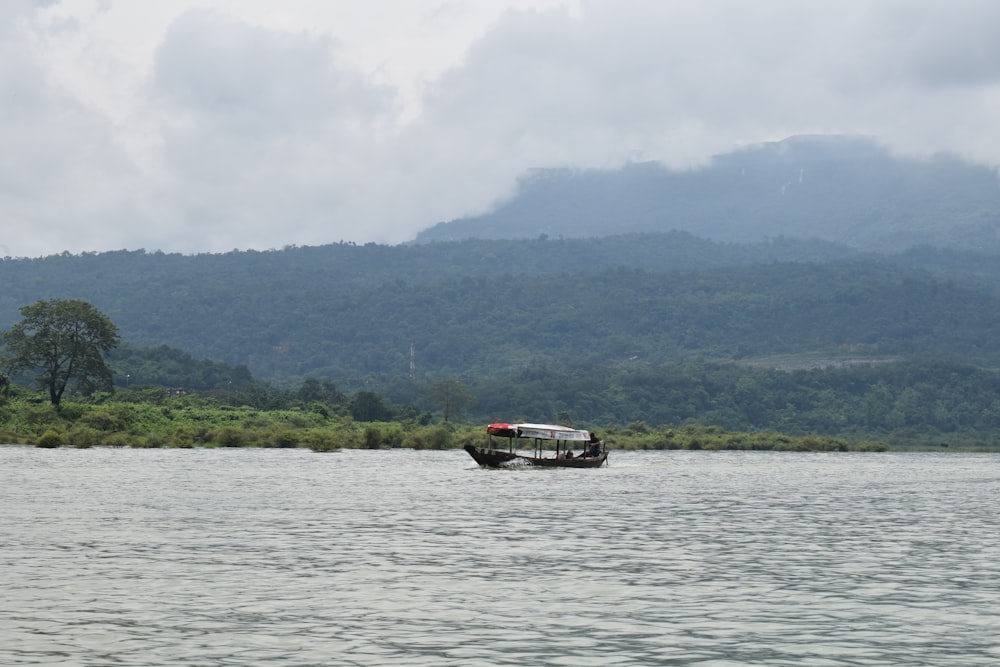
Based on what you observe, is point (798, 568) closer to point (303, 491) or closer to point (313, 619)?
point (313, 619)

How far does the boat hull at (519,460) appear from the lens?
8669cm

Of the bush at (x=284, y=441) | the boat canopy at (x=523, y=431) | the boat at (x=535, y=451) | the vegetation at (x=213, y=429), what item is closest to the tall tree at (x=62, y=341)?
the vegetation at (x=213, y=429)

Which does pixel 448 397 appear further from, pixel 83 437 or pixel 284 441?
pixel 83 437

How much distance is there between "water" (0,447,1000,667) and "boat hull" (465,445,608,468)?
2470 centimetres

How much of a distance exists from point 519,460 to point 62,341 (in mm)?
61008

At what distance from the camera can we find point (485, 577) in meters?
30.4

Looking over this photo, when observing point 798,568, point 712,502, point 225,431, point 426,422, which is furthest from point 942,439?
point 798,568

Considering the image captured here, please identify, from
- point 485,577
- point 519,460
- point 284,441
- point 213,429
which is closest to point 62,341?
point 213,429

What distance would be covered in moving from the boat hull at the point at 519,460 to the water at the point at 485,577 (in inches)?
972

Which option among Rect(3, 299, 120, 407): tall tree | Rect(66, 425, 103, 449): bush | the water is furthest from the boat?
Rect(3, 299, 120, 407): tall tree

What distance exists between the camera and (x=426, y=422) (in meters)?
162

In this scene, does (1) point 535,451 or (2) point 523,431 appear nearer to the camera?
(2) point 523,431

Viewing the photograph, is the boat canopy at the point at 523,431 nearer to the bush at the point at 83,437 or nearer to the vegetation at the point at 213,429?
the vegetation at the point at 213,429

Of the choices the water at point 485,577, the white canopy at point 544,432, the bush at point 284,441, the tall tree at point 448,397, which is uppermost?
the tall tree at point 448,397
